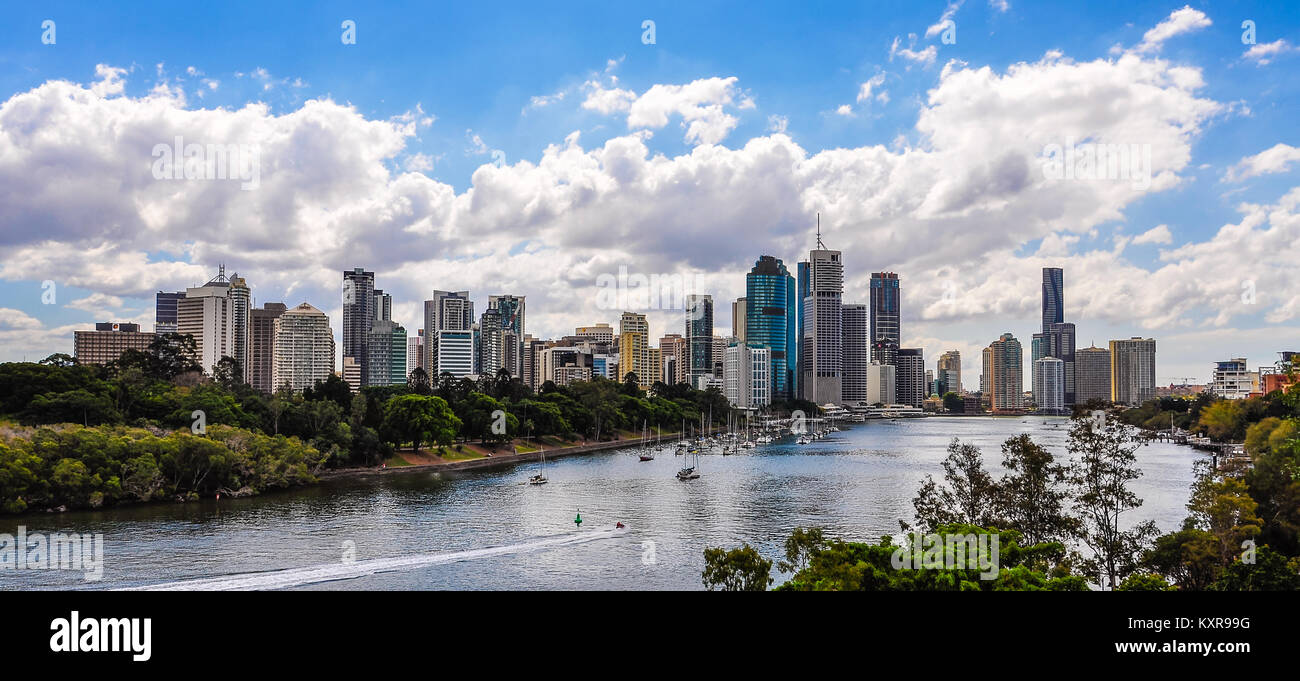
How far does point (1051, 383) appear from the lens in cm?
17262

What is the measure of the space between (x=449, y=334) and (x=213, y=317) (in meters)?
37.8

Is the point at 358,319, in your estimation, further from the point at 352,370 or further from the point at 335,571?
the point at 335,571

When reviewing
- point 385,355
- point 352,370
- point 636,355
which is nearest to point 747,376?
point 636,355

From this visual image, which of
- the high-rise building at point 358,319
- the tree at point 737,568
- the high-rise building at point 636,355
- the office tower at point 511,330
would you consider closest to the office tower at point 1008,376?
the high-rise building at point 636,355

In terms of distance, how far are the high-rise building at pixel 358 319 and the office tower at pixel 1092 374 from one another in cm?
14095

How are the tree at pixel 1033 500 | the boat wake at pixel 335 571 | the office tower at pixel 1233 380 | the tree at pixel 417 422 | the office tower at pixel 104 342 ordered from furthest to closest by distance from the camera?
the office tower at pixel 104 342 < the office tower at pixel 1233 380 < the tree at pixel 417 422 < the boat wake at pixel 335 571 < the tree at pixel 1033 500

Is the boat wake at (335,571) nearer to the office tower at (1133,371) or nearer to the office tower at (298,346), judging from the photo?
the office tower at (298,346)

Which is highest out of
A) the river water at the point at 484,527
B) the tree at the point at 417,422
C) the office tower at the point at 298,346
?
the office tower at the point at 298,346

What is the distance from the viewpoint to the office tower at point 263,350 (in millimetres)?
144250

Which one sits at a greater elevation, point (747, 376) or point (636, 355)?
point (636, 355)

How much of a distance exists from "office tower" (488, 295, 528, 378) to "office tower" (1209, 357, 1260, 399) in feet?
367

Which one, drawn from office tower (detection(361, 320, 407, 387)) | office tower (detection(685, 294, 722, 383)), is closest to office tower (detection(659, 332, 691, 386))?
office tower (detection(685, 294, 722, 383))

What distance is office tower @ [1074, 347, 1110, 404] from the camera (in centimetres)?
16088
